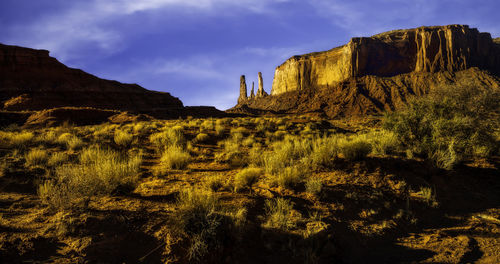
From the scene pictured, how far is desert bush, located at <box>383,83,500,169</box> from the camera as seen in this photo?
7.19m

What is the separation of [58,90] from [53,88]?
2.56 meters

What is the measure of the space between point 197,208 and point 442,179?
6.82m

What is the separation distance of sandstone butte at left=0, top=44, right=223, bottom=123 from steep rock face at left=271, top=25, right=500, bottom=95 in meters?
53.2

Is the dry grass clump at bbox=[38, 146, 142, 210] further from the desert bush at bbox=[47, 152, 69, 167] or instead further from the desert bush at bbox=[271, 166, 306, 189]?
the desert bush at bbox=[271, 166, 306, 189]

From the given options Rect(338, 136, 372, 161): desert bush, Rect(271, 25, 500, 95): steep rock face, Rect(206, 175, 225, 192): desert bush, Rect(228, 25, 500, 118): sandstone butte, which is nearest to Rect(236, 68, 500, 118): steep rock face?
Rect(228, 25, 500, 118): sandstone butte

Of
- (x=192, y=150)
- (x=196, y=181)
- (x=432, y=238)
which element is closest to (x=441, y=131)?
(x=432, y=238)

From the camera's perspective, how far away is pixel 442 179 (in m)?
6.25

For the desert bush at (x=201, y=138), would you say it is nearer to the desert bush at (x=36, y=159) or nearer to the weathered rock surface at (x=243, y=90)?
the desert bush at (x=36, y=159)

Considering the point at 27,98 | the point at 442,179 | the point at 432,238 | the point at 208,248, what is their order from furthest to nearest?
the point at 27,98 < the point at 442,179 < the point at 432,238 < the point at 208,248

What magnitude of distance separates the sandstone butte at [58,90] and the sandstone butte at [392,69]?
32140 millimetres

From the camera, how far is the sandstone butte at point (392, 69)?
6000cm

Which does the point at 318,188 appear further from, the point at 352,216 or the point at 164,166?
the point at 164,166

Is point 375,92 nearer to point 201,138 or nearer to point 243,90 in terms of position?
point 201,138

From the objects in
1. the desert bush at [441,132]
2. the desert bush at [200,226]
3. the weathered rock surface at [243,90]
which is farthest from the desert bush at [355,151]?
the weathered rock surface at [243,90]
